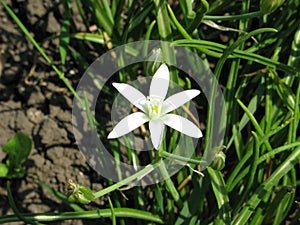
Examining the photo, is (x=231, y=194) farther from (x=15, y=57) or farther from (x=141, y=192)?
(x=15, y=57)

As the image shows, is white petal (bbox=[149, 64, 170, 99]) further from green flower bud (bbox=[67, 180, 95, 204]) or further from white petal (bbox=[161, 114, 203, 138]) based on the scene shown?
green flower bud (bbox=[67, 180, 95, 204])

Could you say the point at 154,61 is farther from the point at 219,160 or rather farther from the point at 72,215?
the point at 72,215

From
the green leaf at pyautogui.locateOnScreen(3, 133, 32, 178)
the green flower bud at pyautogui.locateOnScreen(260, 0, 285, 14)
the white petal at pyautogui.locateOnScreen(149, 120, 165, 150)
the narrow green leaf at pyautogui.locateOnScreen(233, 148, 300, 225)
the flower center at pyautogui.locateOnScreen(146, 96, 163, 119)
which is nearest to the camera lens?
the white petal at pyautogui.locateOnScreen(149, 120, 165, 150)

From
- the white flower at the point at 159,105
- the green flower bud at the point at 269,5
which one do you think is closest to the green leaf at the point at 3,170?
the white flower at the point at 159,105

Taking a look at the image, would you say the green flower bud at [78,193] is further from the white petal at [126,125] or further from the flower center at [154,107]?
the flower center at [154,107]

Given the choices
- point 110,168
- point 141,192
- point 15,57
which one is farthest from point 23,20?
point 141,192

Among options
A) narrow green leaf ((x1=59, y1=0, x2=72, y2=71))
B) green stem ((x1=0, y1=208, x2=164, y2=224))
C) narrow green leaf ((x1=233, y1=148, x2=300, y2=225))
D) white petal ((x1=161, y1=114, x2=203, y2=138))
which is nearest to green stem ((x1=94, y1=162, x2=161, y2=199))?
white petal ((x1=161, y1=114, x2=203, y2=138))
